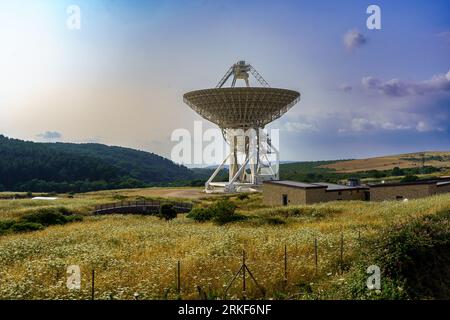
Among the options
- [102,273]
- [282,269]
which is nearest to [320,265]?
[282,269]

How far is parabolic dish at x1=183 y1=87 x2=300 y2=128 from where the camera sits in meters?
71.7

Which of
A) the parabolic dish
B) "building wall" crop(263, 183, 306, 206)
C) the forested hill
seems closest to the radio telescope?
the parabolic dish

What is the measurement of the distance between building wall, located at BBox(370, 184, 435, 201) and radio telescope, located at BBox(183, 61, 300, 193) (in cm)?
2633

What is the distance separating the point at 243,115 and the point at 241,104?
2773 mm

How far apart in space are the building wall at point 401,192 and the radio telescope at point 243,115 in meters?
26.3

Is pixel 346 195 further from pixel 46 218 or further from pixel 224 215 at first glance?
pixel 46 218

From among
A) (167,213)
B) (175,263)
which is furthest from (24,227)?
(175,263)

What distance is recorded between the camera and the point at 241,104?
73938 millimetres

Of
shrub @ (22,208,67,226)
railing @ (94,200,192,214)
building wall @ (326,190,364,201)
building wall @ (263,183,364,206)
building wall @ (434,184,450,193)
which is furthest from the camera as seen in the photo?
railing @ (94,200,192,214)

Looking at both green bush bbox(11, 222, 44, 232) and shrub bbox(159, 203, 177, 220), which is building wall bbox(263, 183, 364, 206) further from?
green bush bbox(11, 222, 44, 232)

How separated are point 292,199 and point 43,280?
3976 cm

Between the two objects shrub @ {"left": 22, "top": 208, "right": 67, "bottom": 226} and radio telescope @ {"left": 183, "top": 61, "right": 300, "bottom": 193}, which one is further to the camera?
radio telescope @ {"left": 183, "top": 61, "right": 300, "bottom": 193}

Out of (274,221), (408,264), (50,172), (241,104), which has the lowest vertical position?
(274,221)
